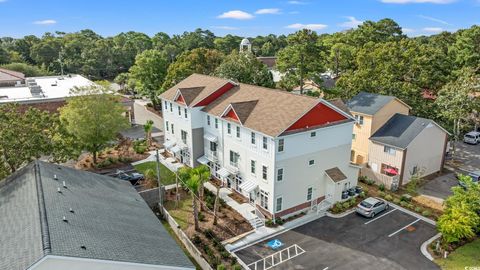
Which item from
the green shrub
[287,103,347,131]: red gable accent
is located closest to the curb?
the green shrub

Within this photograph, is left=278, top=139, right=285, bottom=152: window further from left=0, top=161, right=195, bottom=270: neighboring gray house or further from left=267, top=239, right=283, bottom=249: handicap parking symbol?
left=0, top=161, right=195, bottom=270: neighboring gray house

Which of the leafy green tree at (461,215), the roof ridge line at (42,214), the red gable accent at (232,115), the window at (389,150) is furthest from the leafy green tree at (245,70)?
the leafy green tree at (461,215)

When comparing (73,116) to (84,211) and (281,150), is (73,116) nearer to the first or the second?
(84,211)

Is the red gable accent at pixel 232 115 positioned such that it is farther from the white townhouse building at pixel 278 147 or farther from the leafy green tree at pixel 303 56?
the leafy green tree at pixel 303 56

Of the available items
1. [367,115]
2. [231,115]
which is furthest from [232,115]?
[367,115]

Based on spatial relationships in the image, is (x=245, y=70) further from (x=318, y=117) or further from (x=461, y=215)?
(x=461, y=215)

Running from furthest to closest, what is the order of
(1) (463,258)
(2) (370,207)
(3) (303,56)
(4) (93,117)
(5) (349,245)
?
(3) (303,56)
(4) (93,117)
(2) (370,207)
(5) (349,245)
(1) (463,258)

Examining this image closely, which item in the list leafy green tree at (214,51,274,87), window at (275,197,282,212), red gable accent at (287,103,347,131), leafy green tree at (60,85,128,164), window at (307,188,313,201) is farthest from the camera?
leafy green tree at (214,51,274,87)
